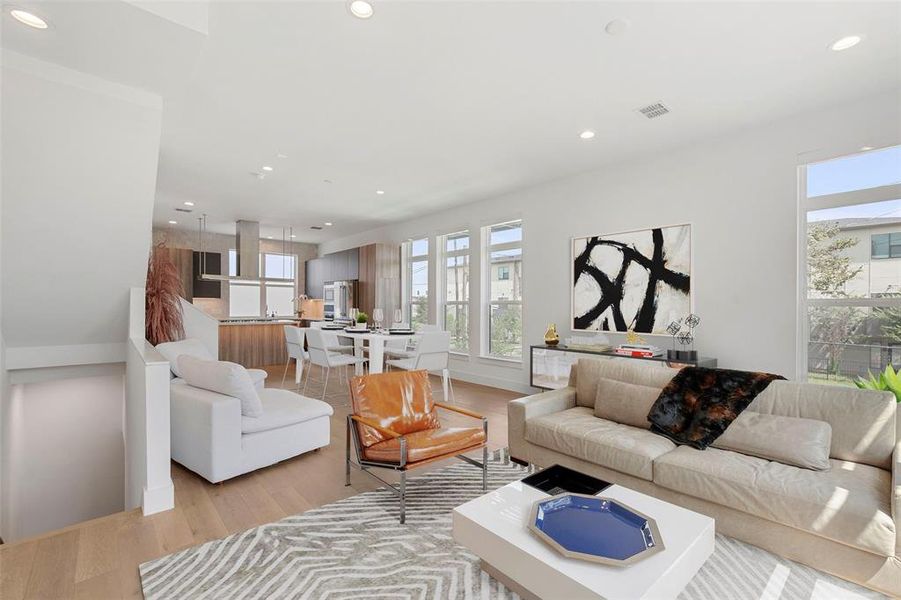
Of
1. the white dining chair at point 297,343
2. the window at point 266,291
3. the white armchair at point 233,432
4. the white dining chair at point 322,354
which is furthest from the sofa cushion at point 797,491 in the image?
the window at point 266,291

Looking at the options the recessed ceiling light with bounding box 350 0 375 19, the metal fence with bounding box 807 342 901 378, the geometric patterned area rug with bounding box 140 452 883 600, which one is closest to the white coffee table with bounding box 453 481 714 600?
the geometric patterned area rug with bounding box 140 452 883 600

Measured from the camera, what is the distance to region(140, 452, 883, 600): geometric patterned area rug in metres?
1.86

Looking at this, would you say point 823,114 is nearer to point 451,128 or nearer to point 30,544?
point 451,128

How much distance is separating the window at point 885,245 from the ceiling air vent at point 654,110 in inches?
75.9

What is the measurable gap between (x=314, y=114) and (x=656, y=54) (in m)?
2.61

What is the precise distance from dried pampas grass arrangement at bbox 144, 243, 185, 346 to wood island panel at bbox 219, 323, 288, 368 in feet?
9.17

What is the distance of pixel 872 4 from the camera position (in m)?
2.23

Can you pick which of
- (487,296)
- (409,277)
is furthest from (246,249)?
(487,296)

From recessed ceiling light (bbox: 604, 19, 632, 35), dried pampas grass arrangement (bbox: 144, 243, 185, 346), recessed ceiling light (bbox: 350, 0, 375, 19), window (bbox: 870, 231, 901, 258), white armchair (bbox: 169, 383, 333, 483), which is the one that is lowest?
white armchair (bbox: 169, 383, 333, 483)

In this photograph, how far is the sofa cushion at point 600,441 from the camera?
247 cm

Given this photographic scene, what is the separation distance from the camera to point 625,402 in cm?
299

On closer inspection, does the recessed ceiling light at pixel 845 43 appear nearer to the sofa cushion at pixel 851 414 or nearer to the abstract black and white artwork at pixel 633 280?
the abstract black and white artwork at pixel 633 280

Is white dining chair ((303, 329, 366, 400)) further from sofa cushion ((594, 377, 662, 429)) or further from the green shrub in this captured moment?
the green shrub

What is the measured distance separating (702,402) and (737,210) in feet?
7.36
